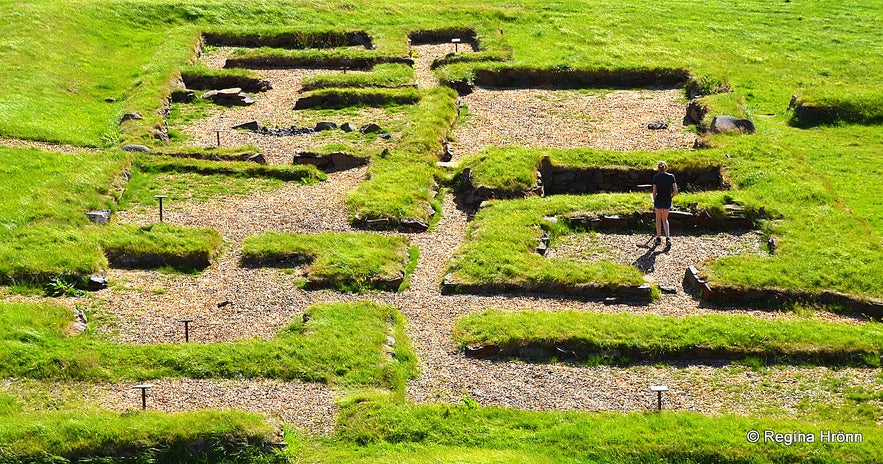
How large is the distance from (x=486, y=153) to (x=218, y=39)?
23.9 meters

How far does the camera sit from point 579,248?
31.5 m

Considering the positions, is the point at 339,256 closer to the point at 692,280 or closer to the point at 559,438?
the point at 692,280

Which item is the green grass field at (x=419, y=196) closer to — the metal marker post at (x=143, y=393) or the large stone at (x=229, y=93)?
the metal marker post at (x=143, y=393)

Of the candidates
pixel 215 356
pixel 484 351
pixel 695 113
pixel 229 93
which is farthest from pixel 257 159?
pixel 695 113

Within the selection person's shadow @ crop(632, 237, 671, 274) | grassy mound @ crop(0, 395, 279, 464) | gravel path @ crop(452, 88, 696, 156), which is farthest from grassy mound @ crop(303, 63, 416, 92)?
grassy mound @ crop(0, 395, 279, 464)

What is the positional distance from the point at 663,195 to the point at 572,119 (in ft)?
44.4

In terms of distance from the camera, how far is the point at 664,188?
31266 millimetres

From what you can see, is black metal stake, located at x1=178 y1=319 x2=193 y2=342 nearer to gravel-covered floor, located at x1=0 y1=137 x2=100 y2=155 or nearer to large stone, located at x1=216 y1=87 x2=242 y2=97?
gravel-covered floor, located at x1=0 y1=137 x2=100 y2=155

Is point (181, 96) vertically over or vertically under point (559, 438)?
under

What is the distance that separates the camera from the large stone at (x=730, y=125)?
40.8 metres

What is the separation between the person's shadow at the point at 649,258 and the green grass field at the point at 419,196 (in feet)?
4.00

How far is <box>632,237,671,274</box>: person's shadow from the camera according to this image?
30.1 meters

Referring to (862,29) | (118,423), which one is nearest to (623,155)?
(118,423)

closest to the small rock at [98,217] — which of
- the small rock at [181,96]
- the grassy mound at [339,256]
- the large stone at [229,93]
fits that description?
the grassy mound at [339,256]
